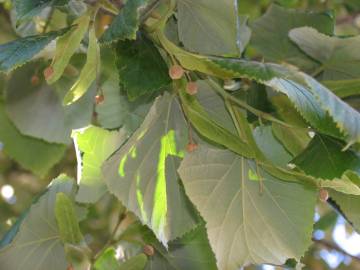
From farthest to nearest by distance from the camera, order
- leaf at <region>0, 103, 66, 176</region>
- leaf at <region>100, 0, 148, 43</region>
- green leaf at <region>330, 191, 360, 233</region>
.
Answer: leaf at <region>0, 103, 66, 176</region> < green leaf at <region>330, 191, 360, 233</region> < leaf at <region>100, 0, 148, 43</region>

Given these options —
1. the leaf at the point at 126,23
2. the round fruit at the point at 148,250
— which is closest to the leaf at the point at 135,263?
the round fruit at the point at 148,250

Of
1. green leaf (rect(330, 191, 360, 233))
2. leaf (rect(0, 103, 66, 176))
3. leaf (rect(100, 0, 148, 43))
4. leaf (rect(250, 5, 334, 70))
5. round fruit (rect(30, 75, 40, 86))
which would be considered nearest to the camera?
leaf (rect(100, 0, 148, 43))

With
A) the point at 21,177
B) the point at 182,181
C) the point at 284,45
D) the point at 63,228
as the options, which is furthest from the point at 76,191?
the point at 21,177

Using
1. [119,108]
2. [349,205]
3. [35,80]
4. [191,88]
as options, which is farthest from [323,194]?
[35,80]

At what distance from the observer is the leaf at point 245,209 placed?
2.32 ft

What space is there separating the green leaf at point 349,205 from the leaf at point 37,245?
1.10 ft

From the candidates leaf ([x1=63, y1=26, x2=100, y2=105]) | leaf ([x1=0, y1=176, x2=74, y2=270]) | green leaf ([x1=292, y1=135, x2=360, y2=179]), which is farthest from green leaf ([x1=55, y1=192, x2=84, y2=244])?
green leaf ([x1=292, y1=135, x2=360, y2=179])

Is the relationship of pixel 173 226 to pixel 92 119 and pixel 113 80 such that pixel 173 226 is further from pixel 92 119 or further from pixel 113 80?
pixel 92 119

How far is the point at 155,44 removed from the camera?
714 mm

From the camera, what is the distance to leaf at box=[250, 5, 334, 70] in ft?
2.96

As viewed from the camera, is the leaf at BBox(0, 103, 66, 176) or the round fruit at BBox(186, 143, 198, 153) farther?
the leaf at BBox(0, 103, 66, 176)

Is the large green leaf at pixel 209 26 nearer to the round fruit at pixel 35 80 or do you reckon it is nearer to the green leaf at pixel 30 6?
the green leaf at pixel 30 6

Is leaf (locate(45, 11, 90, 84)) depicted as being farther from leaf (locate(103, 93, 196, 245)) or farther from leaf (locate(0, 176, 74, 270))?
leaf (locate(0, 176, 74, 270))

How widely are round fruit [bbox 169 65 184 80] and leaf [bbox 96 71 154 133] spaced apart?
0.15 m
